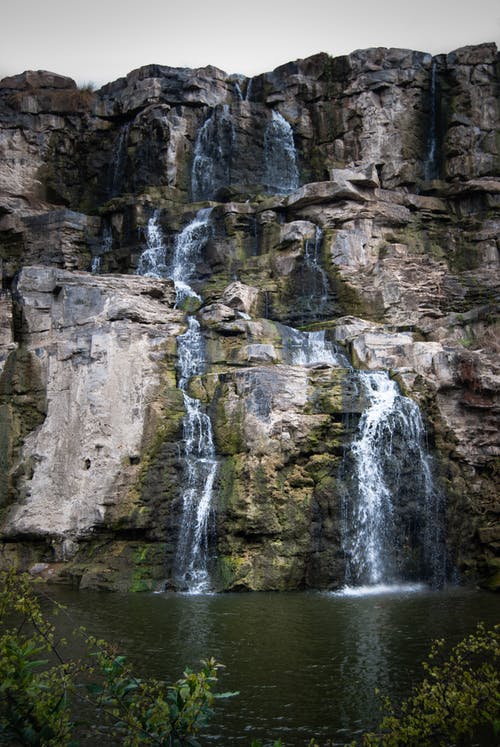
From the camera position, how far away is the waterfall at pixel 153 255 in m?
31.0

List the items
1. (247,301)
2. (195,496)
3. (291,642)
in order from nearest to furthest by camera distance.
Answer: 1. (291,642)
2. (195,496)
3. (247,301)

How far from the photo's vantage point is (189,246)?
1239 inches

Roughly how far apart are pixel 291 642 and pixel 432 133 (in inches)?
1260

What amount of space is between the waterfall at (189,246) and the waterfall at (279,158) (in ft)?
20.4

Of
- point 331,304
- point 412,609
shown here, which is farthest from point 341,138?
point 412,609

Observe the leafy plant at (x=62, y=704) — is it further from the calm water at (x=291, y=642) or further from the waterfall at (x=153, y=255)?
the waterfall at (x=153, y=255)

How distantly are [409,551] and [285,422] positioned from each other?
4900 millimetres

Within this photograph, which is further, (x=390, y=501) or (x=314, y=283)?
(x=314, y=283)

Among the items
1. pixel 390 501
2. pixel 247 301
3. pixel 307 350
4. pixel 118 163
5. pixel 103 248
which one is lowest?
pixel 390 501

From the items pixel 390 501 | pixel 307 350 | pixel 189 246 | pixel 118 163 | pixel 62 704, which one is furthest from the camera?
pixel 118 163

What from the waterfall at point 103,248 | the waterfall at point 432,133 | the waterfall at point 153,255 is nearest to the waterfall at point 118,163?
the waterfall at point 103,248

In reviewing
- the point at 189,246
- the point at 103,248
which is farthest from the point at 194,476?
the point at 103,248

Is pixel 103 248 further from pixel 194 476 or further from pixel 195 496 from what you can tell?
pixel 195 496

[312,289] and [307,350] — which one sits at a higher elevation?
[312,289]
